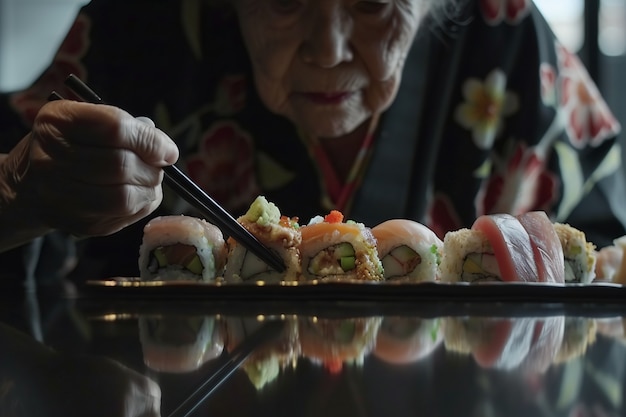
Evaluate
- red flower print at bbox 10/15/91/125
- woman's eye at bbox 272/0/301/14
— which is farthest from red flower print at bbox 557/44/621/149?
red flower print at bbox 10/15/91/125

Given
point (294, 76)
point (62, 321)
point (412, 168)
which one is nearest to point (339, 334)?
point (62, 321)

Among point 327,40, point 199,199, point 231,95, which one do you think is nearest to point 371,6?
point 327,40

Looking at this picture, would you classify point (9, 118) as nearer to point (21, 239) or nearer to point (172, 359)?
point (21, 239)

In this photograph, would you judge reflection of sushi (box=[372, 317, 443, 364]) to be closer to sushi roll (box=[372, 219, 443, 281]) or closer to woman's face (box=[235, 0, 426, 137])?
sushi roll (box=[372, 219, 443, 281])

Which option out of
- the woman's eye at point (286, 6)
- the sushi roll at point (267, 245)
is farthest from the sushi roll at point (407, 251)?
the woman's eye at point (286, 6)

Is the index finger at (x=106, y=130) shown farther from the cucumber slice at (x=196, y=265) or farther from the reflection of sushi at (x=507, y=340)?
the reflection of sushi at (x=507, y=340)

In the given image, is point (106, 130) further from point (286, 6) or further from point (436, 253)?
point (286, 6)
